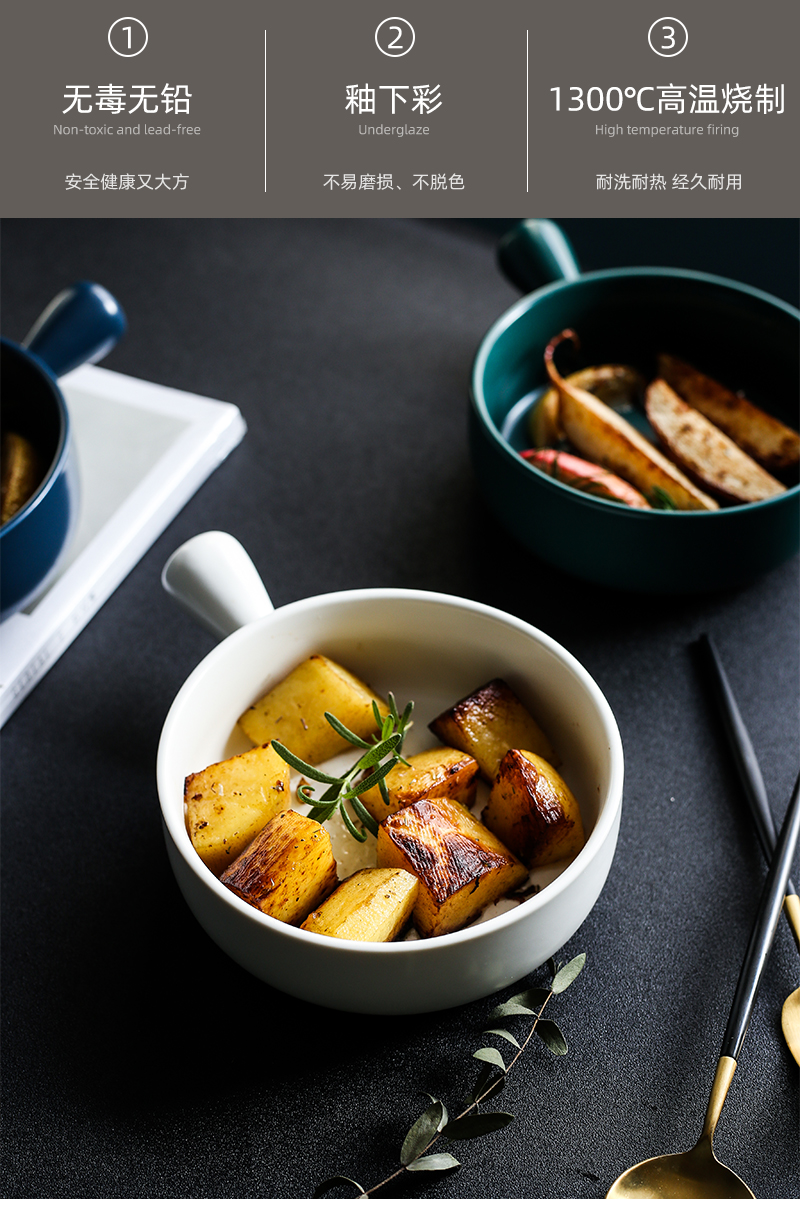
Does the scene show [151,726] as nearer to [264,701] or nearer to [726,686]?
[264,701]

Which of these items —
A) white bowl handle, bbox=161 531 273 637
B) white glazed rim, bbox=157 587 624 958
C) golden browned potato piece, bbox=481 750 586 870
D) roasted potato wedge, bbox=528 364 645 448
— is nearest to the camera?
white glazed rim, bbox=157 587 624 958

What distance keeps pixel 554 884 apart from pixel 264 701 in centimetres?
28

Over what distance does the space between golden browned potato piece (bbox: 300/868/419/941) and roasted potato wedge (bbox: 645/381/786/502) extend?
493 mm

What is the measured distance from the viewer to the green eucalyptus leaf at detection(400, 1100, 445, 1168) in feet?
2.03

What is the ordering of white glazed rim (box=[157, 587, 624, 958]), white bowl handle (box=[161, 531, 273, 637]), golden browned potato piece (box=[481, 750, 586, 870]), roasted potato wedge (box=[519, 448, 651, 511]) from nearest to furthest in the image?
white glazed rim (box=[157, 587, 624, 958]) → golden browned potato piece (box=[481, 750, 586, 870]) → white bowl handle (box=[161, 531, 273, 637]) → roasted potato wedge (box=[519, 448, 651, 511])

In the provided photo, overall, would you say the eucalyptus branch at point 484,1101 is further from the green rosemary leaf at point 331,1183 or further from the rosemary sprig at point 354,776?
the rosemary sprig at point 354,776

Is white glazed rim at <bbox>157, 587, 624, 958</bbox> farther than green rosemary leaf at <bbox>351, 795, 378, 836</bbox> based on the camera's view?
No

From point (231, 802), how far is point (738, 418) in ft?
2.02

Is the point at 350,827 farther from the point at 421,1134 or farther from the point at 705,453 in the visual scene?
the point at 705,453

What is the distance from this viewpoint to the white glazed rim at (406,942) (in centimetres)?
57

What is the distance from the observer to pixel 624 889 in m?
0.77

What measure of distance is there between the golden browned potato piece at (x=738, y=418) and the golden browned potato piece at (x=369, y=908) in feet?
→ 1.86

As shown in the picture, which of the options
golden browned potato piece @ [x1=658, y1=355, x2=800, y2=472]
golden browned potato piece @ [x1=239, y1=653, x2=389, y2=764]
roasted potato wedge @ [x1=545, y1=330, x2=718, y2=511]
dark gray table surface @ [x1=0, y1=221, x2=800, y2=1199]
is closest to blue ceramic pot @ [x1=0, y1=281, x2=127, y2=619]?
dark gray table surface @ [x1=0, y1=221, x2=800, y2=1199]

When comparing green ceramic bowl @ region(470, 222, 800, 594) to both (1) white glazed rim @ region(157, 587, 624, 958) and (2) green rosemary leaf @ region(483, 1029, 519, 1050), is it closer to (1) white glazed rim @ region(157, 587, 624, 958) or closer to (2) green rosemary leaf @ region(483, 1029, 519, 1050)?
(1) white glazed rim @ region(157, 587, 624, 958)
